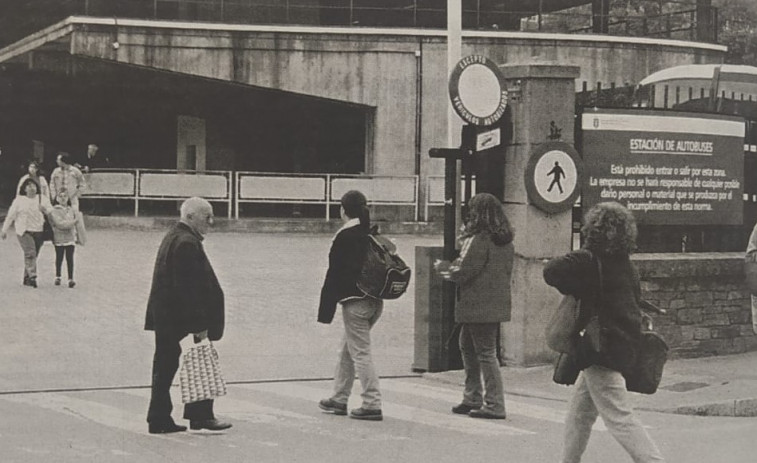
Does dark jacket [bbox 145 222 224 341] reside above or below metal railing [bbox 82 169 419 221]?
below

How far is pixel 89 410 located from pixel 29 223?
874cm

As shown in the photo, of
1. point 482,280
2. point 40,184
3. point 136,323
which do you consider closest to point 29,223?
point 40,184

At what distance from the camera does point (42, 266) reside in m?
20.2

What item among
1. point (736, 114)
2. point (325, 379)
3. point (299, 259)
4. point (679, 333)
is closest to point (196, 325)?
point (325, 379)

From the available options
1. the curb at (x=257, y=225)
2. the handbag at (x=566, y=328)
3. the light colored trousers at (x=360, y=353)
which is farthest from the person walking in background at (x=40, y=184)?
the handbag at (x=566, y=328)

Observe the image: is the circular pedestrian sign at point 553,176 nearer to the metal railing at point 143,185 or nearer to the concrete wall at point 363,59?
the metal railing at point 143,185

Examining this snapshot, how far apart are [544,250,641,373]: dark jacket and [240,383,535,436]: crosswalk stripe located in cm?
233

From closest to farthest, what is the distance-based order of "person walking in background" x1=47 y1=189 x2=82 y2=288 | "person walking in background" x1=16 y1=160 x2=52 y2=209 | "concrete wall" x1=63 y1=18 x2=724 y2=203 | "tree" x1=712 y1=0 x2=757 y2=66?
"person walking in background" x1=47 y1=189 x2=82 y2=288, "person walking in background" x1=16 y1=160 x2=52 y2=209, "concrete wall" x1=63 y1=18 x2=724 y2=203, "tree" x1=712 y1=0 x2=757 y2=66

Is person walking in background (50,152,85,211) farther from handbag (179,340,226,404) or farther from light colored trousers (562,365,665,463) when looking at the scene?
light colored trousers (562,365,665,463)

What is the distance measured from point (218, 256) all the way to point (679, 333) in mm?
11260

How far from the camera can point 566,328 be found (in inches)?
281

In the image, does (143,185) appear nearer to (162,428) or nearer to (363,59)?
(363,59)

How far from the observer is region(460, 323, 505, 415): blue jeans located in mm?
9742

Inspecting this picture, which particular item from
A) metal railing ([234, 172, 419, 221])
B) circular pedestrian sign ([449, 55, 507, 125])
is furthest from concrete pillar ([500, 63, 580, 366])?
metal railing ([234, 172, 419, 221])
